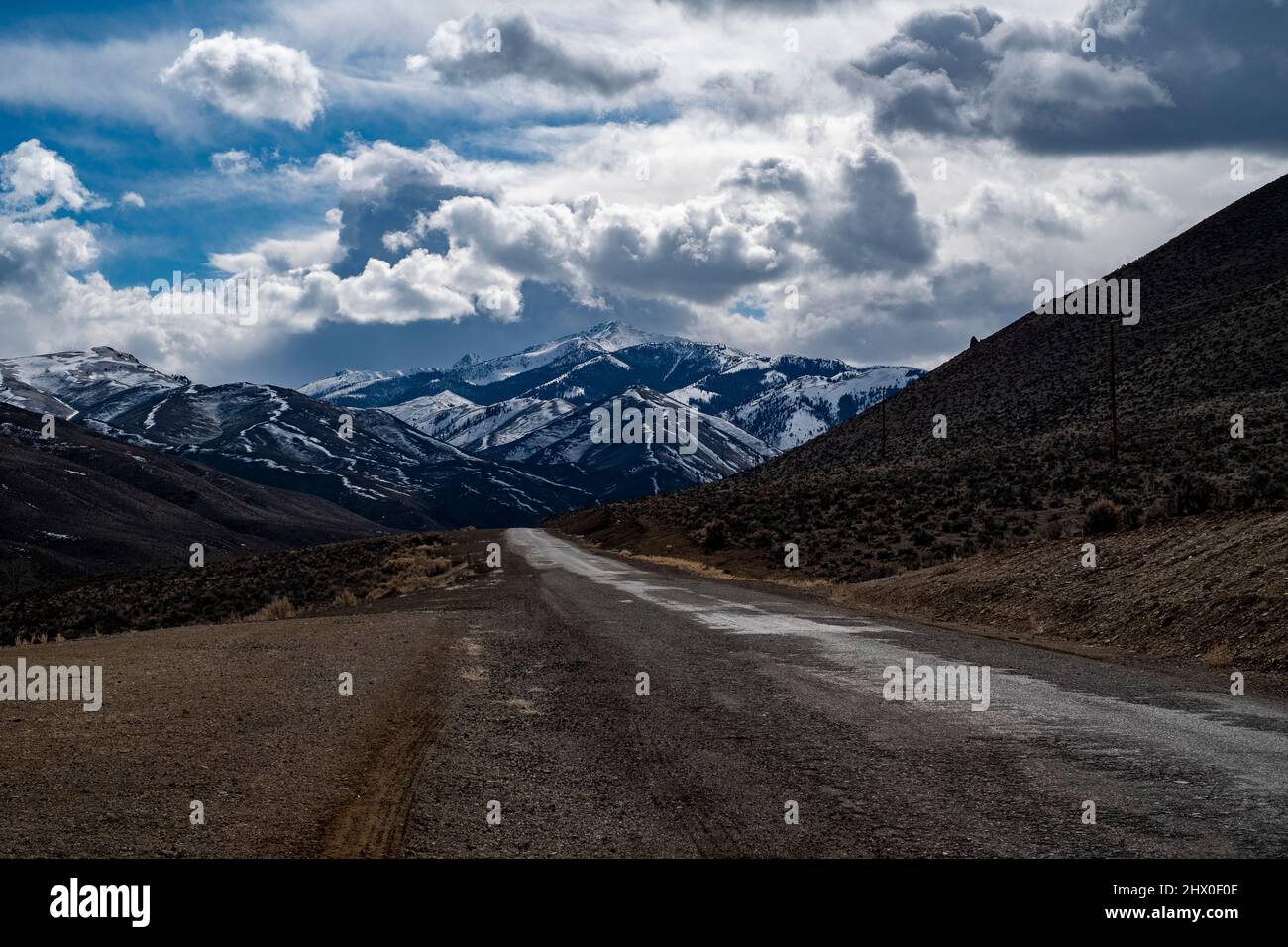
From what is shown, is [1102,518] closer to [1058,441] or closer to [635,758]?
[635,758]

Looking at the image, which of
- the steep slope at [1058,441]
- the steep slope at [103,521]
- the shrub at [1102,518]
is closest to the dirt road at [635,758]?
the shrub at [1102,518]

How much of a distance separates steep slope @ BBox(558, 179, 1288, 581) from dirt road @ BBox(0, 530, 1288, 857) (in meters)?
12.6

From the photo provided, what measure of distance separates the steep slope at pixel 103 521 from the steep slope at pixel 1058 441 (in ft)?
226

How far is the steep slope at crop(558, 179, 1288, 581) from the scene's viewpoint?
38.8 m

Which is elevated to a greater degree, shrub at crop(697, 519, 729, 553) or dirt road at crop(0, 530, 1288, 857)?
shrub at crop(697, 519, 729, 553)

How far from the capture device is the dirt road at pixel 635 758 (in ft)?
20.9

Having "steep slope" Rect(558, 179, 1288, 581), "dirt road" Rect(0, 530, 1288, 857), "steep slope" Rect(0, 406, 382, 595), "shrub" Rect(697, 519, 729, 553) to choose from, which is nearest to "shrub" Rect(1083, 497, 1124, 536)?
"steep slope" Rect(558, 179, 1288, 581)

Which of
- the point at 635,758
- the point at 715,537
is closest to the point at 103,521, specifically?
the point at 715,537

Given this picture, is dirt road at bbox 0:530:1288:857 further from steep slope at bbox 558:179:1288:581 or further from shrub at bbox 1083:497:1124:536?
steep slope at bbox 558:179:1288:581

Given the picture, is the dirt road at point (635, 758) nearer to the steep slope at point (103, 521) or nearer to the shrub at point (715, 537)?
the shrub at point (715, 537)

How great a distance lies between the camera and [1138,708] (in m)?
10.7
